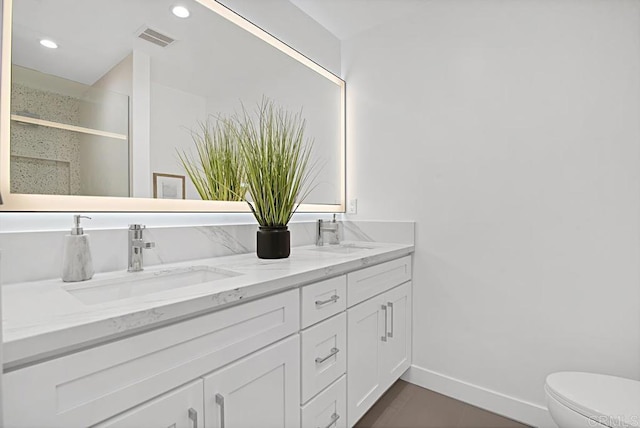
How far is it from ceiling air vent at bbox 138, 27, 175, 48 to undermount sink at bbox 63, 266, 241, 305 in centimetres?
91

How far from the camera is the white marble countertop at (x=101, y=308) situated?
1.94 ft

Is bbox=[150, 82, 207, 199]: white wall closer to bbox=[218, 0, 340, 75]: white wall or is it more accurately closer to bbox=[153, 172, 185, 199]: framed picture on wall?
bbox=[153, 172, 185, 199]: framed picture on wall

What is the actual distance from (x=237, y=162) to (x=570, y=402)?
1.65 m

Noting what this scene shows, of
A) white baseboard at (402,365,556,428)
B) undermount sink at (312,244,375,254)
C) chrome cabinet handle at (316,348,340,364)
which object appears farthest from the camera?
undermount sink at (312,244,375,254)

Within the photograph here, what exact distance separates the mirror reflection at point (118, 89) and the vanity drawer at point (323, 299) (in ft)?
2.33

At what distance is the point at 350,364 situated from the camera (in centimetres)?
142

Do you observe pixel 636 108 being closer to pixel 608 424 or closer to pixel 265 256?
pixel 608 424

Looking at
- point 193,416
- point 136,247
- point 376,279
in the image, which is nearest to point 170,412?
point 193,416

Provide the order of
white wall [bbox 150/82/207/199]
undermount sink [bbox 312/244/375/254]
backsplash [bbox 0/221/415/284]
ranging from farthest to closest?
1. undermount sink [bbox 312/244/375/254]
2. white wall [bbox 150/82/207/199]
3. backsplash [bbox 0/221/415/284]

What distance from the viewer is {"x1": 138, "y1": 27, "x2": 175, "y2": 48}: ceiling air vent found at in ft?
4.27

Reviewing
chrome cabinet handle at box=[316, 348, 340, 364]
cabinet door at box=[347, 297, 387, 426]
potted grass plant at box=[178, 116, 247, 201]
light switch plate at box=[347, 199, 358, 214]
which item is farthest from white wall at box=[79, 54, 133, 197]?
light switch plate at box=[347, 199, 358, 214]

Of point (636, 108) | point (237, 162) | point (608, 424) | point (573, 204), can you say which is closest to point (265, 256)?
point (237, 162)

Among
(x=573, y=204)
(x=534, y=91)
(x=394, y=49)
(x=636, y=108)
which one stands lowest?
(x=573, y=204)

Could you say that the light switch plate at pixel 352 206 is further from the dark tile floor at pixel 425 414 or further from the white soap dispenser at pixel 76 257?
the white soap dispenser at pixel 76 257
